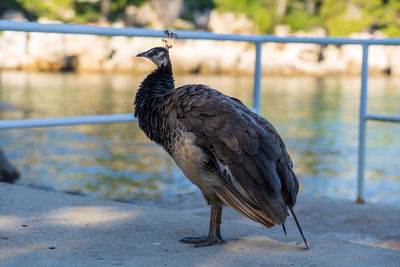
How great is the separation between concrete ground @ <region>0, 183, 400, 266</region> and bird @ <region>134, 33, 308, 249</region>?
0.52ft

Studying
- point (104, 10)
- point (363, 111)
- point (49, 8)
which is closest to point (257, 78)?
point (363, 111)

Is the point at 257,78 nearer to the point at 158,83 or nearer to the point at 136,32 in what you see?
the point at 136,32

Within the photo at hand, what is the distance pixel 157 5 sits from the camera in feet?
122

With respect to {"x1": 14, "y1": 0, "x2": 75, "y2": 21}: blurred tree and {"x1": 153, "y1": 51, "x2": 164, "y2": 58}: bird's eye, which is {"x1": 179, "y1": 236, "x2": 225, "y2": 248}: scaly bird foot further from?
{"x1": 14, "y1": 0, "x2": 75, "y2": 21}: blurred tree

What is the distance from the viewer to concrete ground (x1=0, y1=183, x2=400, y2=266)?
2662 millimetres

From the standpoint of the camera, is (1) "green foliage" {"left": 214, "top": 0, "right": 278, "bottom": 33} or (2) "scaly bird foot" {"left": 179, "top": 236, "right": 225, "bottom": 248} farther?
(1) "green foliage" {"left": 214, "top": 0, "right": 278, "bottom": 33}

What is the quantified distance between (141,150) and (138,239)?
251 inches

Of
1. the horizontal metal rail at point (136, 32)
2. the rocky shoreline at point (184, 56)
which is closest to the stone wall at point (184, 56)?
the rocky shoreline at point (184, 56)

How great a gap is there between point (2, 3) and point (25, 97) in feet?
67.6

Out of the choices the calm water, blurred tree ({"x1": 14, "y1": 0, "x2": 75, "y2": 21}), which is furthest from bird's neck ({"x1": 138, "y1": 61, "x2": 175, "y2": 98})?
blurred tree ({"x1": 14, "y1": 0, "x2": 75, "y2": 21})

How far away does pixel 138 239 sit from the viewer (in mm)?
2975

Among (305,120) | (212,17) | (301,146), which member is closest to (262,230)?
(301,146)

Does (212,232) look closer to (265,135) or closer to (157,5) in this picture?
(265,135)

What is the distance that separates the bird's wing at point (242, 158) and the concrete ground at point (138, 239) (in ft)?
0.73
